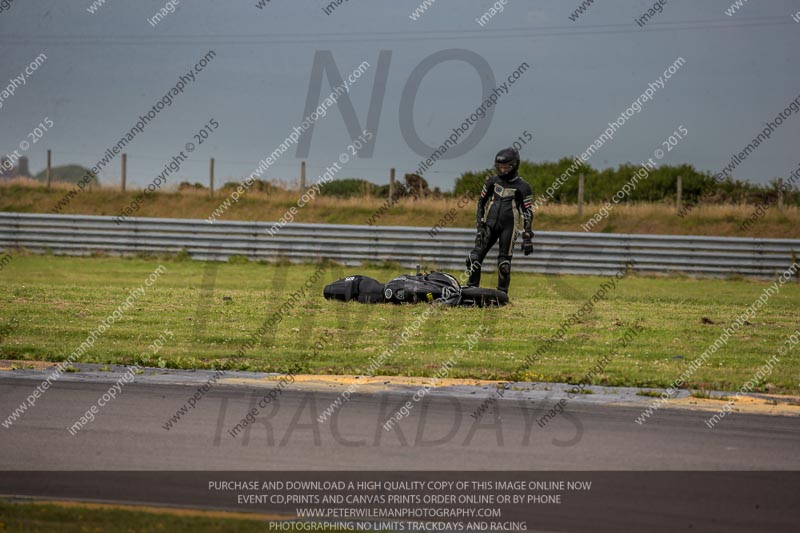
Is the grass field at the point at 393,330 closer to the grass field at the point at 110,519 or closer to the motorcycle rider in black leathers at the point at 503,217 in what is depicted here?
the motorcycle rider in black leathers at the point at 503,217

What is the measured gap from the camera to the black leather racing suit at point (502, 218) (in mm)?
15062

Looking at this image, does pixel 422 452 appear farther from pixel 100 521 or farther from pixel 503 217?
pixel 503 217

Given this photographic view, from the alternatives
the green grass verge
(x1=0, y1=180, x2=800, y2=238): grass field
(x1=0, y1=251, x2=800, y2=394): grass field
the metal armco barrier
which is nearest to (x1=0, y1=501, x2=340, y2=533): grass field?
the green grass verge

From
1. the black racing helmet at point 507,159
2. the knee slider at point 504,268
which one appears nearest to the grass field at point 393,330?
the knee slider at point 504,268

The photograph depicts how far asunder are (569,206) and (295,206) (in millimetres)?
8918

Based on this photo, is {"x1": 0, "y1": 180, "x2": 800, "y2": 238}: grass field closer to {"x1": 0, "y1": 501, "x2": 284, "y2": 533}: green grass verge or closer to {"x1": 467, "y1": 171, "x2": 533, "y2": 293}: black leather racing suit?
{"x1": 467, "y1": 171, "x2": 533, "y2": 293}: black leather racing suit

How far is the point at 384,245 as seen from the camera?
78.8ft

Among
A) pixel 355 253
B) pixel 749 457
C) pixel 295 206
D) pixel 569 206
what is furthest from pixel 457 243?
pixel 749 457

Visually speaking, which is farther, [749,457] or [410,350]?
[410,350]

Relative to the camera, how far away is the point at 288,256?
24.7 metres

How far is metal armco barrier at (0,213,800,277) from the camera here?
75.7 ft

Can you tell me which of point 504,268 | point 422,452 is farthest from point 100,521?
point 504,268

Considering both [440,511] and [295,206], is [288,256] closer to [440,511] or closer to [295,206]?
[295,206]

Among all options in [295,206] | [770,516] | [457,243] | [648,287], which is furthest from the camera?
[295,206]
